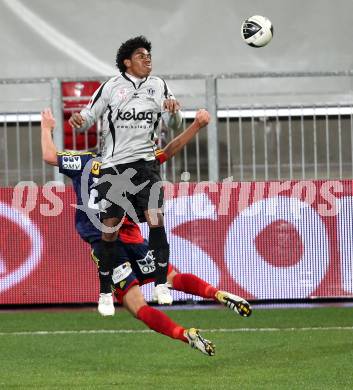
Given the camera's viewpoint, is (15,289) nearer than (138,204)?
No

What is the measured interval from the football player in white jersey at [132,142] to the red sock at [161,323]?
19 centimetres

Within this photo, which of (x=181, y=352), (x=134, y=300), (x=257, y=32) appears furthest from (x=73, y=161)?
(x=257, y=32)

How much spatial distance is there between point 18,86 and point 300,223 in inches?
171

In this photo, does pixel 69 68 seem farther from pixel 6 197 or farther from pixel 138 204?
pixel 138 204

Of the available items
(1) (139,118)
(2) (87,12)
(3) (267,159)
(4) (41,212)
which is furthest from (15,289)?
(1) (139,118)

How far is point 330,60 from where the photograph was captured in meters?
17.3

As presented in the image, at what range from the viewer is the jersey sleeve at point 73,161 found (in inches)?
426

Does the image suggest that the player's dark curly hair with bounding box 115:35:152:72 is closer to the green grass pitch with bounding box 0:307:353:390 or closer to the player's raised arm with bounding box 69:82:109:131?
the player's raised arm with bounding box 69:82:109:131

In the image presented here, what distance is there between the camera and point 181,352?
11844mm

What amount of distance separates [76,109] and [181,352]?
4230mm

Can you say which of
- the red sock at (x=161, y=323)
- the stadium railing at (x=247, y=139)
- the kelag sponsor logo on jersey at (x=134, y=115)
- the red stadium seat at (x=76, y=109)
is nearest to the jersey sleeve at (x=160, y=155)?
the kelag sponsor logo on jersey at (x=134, y=115)

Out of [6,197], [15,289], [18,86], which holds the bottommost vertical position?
[15,289]

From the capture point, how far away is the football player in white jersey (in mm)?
10234

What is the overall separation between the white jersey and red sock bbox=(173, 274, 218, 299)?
0.95m
